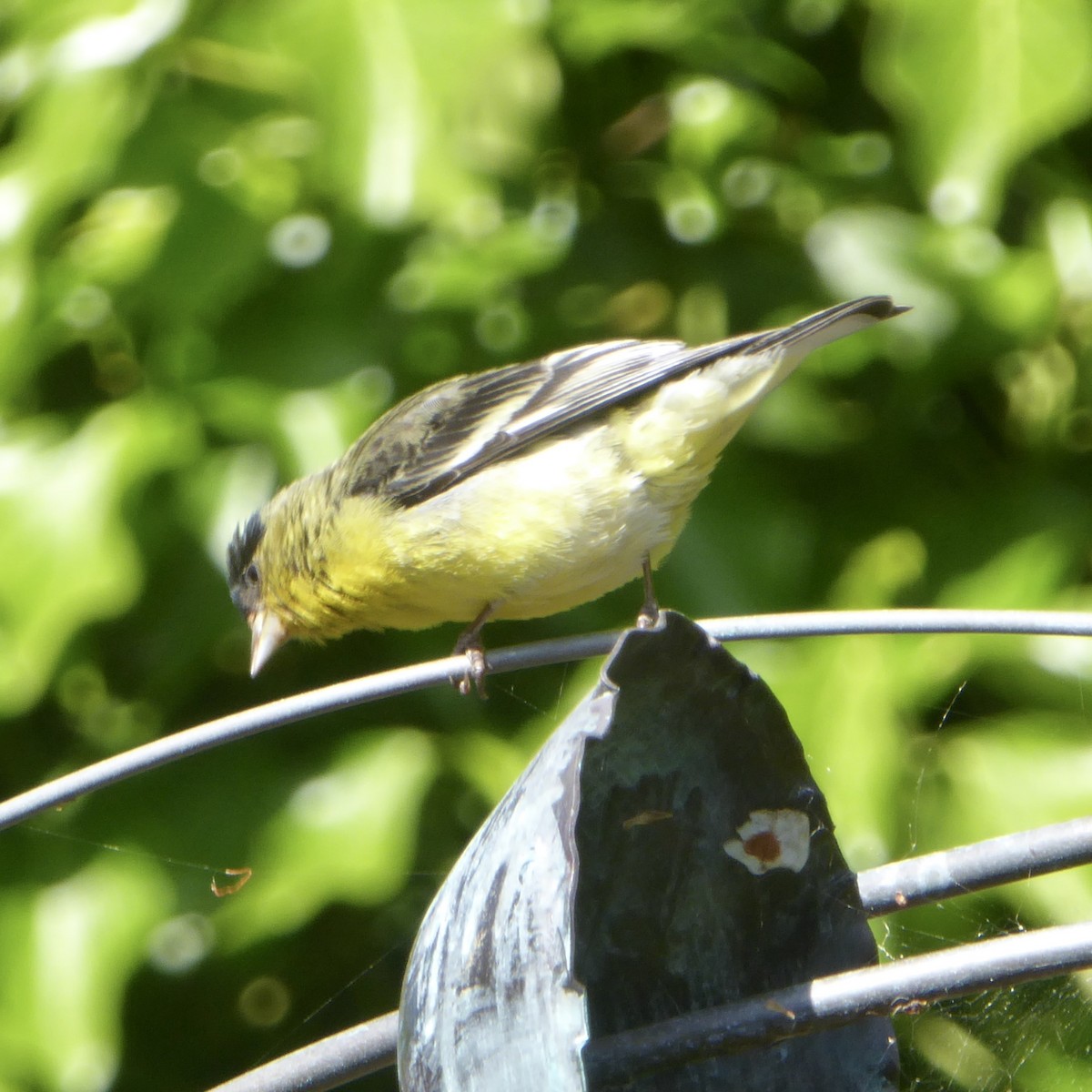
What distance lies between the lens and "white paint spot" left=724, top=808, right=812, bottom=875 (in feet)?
3.70

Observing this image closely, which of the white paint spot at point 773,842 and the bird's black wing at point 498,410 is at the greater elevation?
the white paint spot at point 773,842

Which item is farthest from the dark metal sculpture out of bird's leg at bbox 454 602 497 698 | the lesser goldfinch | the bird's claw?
the lesser goldfinch

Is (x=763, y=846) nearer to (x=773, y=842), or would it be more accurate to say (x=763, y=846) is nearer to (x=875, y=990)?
(x=773, y=842)

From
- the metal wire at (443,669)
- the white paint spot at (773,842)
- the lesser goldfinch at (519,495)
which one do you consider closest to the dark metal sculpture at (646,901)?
the white paint spot at (773,842)

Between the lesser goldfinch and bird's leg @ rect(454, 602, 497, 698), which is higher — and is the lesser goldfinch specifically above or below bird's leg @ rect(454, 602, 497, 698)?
above

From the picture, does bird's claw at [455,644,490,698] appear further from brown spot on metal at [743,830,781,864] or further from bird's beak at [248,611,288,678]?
brown spot on metal at [743,830,781,864]

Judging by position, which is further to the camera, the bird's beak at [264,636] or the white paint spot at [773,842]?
the bird's beak at [264,636]

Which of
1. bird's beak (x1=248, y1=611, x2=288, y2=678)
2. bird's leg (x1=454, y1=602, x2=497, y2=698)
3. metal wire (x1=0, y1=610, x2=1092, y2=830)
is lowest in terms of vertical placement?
bird's leg (x1=454, y1=602, x2=497, y2=698)

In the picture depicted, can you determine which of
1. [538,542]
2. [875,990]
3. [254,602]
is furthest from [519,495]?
[875,990]

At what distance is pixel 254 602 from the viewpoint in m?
2.33

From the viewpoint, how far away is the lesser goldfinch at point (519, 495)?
7.33 ft

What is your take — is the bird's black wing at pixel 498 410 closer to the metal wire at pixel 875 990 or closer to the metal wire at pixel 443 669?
the metal wire at pixel 443 669

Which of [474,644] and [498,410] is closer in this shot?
[474,644]

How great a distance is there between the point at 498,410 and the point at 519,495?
24cm
